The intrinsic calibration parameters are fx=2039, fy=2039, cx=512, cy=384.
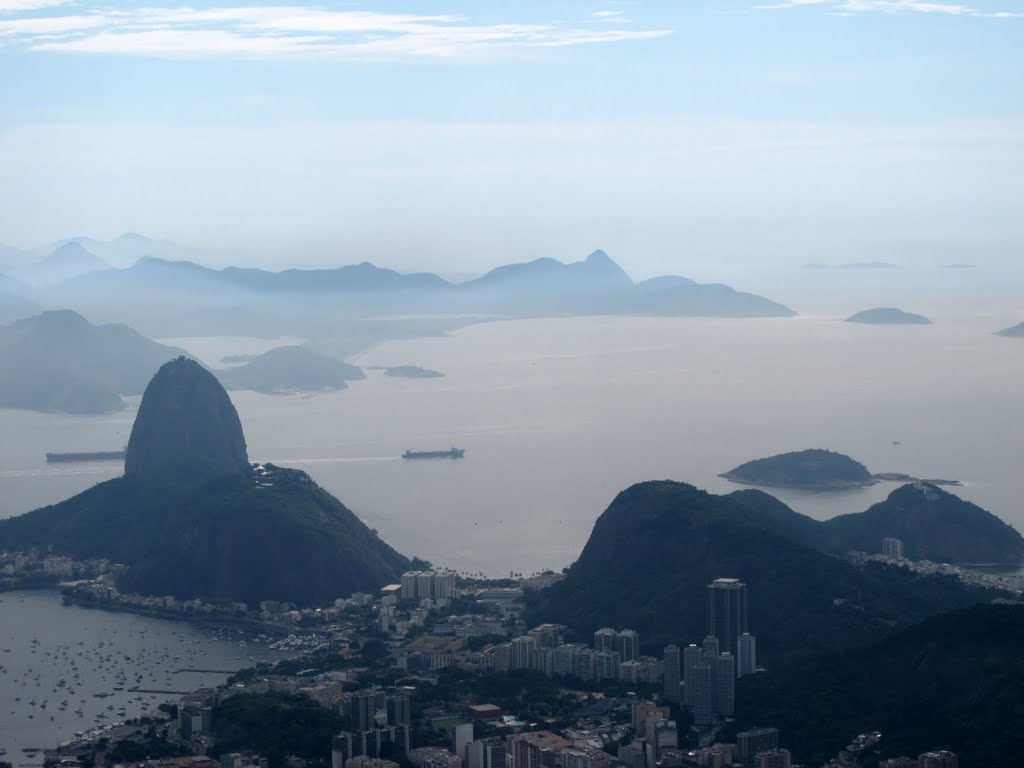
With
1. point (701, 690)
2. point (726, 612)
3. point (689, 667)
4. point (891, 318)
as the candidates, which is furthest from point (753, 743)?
point (891, 318)

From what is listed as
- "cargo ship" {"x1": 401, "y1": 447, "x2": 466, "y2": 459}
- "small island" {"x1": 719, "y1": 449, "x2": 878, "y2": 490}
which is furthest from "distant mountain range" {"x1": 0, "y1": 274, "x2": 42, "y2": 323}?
"small island" {"x1": 719, "y1": 449, "x2": 878, "y2": 490}

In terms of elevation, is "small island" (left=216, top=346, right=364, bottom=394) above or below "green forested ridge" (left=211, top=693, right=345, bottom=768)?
above

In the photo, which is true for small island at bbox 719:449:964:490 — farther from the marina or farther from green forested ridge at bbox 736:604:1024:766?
green forested ridge at bbox 736:604:1024:766

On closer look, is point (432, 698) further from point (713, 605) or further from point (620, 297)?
point (620, 297)

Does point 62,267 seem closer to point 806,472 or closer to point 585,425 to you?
point 585,425

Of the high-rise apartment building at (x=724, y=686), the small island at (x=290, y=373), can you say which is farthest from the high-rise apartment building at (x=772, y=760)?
the small island at (x=290, y=373)

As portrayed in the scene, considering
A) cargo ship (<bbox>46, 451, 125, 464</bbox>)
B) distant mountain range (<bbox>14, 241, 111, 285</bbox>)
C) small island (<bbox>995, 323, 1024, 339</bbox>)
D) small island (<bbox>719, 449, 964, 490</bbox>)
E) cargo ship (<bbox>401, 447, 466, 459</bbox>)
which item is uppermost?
distant mountain range (<bbox>14, 241, 111, 285</bbox>)

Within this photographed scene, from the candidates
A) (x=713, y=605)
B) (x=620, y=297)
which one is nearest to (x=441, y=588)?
(x=713, y=605)
